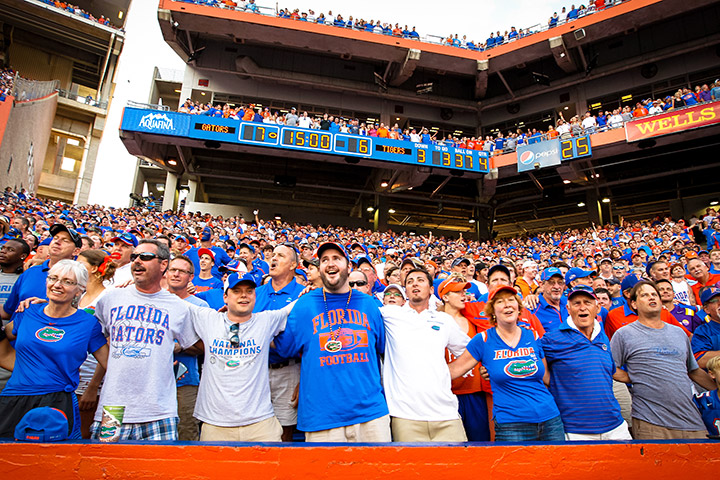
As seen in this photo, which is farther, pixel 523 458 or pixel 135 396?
pixel 135 396

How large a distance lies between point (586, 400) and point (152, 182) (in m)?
41.0

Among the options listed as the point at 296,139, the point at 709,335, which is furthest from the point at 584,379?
the point at 296,139

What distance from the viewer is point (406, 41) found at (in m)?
24.8

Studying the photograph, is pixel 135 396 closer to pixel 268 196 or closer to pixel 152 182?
pixel 268 196

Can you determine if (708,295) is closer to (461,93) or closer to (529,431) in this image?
(529,431)

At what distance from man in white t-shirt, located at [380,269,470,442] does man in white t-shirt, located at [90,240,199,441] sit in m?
1.52

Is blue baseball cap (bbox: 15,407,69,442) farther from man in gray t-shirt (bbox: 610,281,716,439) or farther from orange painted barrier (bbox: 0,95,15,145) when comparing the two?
orange painted barrier (bbox: 0,95,15,145)

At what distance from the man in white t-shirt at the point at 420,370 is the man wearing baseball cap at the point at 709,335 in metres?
2.19

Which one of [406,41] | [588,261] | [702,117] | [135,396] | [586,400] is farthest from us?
[406,41]

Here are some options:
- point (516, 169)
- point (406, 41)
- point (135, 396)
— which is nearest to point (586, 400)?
point (135, 396)

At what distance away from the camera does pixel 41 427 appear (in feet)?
5.28

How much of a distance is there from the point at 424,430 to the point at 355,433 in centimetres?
58

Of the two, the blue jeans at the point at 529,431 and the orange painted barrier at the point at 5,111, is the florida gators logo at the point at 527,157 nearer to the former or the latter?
the blue jeans at the point at 529,431

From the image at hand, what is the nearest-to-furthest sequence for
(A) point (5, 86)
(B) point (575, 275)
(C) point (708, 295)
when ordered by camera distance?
(C) point (708, 295) → (B) point (575, 275) → (A) point (5, 86)
